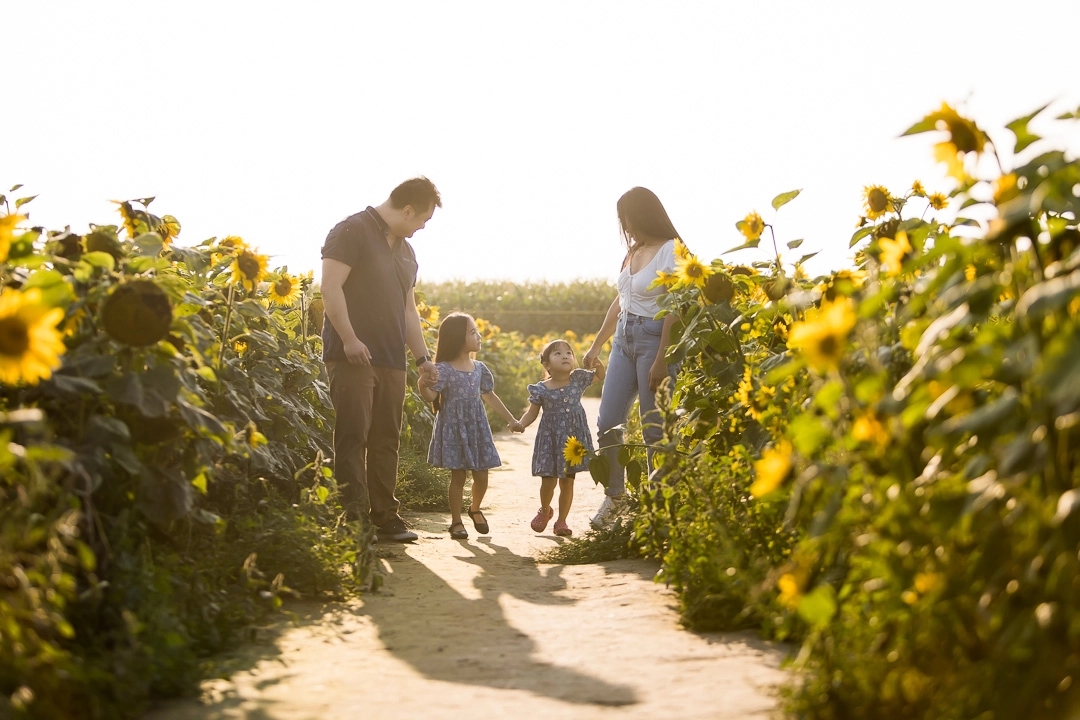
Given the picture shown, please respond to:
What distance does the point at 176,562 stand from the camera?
126 inches

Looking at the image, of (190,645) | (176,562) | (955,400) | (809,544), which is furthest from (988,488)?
(176,562)

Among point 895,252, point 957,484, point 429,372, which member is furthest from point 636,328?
point 957,484

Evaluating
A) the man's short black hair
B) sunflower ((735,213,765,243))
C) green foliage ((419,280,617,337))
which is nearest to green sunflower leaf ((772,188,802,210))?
sunflower ((735,213,765,243))

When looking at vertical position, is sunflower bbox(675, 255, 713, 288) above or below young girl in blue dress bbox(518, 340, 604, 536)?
above

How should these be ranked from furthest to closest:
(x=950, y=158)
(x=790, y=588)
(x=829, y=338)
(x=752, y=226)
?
1. (x=752, y=226)
2. (x=950, y=158)
3. (x=790, y=588)
4. (x=829, y=338)

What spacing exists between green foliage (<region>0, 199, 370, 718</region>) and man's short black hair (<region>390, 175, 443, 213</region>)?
140 cm

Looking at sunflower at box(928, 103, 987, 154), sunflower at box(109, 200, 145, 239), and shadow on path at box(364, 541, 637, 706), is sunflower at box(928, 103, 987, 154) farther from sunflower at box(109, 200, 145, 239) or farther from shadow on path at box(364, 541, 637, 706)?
sunflower at box(109, 200, 145, 239)

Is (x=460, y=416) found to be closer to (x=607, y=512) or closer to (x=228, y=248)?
(x=607, y=512)

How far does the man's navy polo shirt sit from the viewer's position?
5.23 metres

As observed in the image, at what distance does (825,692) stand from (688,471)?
73.9 inches

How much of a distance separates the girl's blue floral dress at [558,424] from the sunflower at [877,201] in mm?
2192

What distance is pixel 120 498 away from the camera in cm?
293

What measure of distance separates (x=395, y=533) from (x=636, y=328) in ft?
5.50

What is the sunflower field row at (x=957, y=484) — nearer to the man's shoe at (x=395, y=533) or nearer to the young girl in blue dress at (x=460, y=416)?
the man's shoe at (x=395, y=533)
